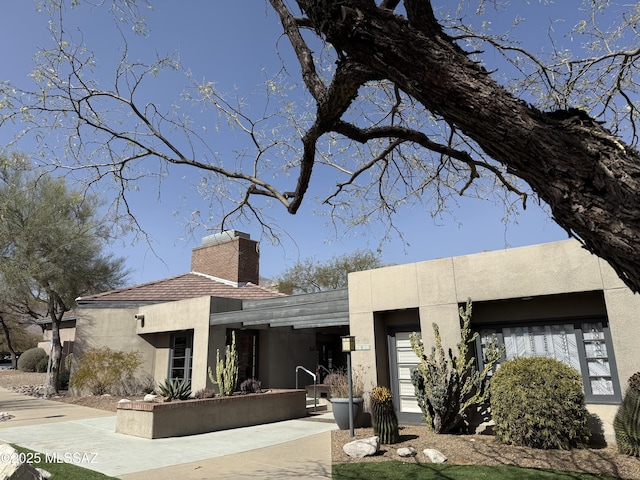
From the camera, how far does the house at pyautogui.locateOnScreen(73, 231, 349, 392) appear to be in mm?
13969

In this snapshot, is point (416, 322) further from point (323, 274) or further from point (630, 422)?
point (323, 274)

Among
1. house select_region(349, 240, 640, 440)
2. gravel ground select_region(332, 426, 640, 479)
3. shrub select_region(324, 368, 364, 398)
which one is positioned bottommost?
gravel ground select_region(332, 426, 640, 479)

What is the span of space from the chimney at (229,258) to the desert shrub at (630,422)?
1596 cm

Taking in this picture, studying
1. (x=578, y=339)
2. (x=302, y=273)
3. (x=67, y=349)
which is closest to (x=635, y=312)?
(x=578, y=339)

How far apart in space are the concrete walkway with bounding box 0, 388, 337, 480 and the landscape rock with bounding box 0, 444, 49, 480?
1545 millimetres

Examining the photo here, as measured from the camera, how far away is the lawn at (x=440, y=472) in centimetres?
639

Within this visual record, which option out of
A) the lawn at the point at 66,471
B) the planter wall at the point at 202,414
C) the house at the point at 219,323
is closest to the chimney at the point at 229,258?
the house at the point at 219,323

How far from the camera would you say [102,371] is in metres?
17.6

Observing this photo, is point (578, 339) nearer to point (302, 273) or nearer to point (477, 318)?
point (477, 318)

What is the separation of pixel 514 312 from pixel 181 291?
15169 mm

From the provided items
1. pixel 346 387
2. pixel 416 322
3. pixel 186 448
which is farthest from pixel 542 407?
pixel 186 448

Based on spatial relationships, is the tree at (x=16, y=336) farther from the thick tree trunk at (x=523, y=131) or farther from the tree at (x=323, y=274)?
the thick tree trunk at (x=523, y=131)

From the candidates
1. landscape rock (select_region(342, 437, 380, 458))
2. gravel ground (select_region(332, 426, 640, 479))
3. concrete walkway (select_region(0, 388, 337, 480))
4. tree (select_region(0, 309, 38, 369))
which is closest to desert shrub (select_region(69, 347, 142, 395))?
concrete walkway (select_region(0, 388, 337, 480))

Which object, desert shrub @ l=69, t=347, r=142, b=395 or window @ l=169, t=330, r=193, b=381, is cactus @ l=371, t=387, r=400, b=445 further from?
desert shrub @ l=69, t=347, r=142, b=395
